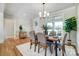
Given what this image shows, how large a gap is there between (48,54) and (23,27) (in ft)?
2.19

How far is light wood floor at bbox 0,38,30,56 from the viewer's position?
1741 mm

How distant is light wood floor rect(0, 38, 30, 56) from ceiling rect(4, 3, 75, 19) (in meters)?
0.43

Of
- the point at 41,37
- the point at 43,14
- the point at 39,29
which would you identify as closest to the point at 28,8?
the point at 43,14

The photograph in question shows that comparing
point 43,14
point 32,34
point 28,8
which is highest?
point 28,8

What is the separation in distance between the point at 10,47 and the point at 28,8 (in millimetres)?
763

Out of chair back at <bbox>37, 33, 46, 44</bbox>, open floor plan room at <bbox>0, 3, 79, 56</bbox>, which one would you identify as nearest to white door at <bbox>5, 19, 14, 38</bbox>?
open floor plan room at <bbox>0, 3, 79, 56</bbox>

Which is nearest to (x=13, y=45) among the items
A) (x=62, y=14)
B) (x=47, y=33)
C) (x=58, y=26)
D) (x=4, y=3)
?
(x=47, y=33)

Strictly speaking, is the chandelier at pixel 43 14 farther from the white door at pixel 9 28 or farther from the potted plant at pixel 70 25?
the white door at pixel 9 28

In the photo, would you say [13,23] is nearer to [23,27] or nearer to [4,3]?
[23,27]

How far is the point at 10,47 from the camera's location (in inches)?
68.9

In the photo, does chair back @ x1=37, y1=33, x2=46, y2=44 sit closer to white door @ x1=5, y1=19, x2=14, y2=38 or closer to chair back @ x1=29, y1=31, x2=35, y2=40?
chair back @ x1=29, y1=31, x2=35, y2=40

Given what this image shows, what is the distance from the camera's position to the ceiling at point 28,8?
5.69 feet

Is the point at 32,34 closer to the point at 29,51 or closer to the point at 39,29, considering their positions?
the point at 39,29

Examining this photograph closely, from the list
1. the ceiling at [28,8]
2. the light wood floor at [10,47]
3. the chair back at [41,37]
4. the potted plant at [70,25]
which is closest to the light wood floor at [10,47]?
the light wood floor at [10,47]
